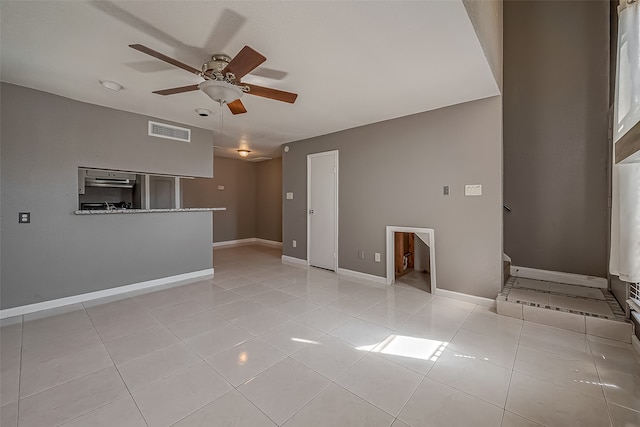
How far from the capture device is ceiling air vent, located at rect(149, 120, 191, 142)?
3.68 meters

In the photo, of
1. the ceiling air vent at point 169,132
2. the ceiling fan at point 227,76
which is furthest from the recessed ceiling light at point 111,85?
the ceiling air vent at point 169,132

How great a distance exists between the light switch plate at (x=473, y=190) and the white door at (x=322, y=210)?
202 cm

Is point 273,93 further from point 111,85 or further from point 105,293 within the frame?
point 105,293

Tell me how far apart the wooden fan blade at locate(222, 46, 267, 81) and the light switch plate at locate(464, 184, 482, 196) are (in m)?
2.74

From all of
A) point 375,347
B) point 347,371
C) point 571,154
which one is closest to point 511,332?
point 375,347

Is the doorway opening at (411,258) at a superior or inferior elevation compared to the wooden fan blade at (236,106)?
inferior

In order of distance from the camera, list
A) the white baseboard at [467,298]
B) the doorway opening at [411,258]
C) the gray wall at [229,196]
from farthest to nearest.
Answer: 1. the gray wall at [229,196]
2. the doorway opening at [411,258]
3. the white baseboard at [467,298]

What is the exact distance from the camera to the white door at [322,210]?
4.49m

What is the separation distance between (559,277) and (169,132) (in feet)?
19.9

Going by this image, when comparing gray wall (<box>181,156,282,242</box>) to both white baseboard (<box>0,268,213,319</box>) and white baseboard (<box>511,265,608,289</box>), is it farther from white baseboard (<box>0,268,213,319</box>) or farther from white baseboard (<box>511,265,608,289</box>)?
white baseboard (<box>511,265,608,289</box>)

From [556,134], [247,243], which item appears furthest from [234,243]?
[556,134]

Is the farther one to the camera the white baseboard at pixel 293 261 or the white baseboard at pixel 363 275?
the white baseboard at pixel 293 261

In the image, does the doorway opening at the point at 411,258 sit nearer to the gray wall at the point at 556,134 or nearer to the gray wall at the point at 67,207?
the gray wall at the point at 556,134

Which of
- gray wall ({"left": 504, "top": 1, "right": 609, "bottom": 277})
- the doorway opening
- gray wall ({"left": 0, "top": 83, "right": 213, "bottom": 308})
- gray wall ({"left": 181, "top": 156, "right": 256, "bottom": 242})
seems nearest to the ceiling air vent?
gray wall ({"left": 0, "top": 83, "right": 213, "bottom": 308})
